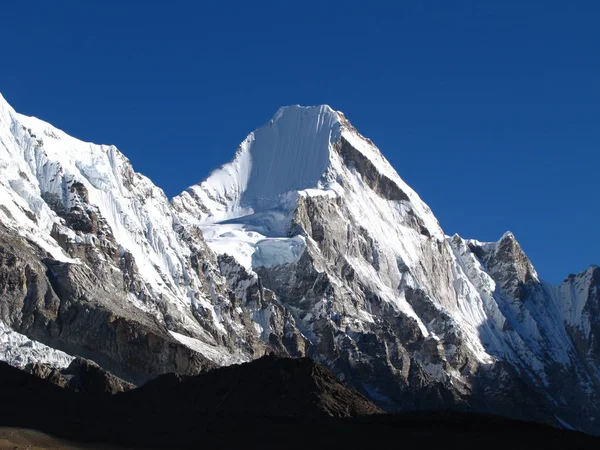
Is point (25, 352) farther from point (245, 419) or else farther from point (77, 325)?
point (245, 419)

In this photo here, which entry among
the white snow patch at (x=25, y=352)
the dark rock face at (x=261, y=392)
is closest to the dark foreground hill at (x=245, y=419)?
the dark rock face at (x=261, y=392)

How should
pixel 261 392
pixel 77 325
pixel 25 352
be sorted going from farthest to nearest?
pixel 77 325 < pixel 25 352 < pixel 261 392

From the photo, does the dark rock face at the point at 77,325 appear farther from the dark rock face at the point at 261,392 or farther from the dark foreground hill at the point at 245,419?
the dark foreground hill at the point at 245,419

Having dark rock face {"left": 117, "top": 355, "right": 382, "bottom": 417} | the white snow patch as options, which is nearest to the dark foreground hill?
dark rock face {"left": 117, "top": 355, "right": 382, "bottom": 417}

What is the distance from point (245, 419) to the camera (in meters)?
131

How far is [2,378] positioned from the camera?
13800 cm

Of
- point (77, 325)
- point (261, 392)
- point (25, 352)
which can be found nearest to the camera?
point (261, 392)

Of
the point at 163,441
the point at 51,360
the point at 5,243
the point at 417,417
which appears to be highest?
the point at 5,243

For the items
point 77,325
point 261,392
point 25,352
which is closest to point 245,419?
point 261,392

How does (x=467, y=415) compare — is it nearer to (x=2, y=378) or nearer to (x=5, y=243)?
(x=2, y=378)

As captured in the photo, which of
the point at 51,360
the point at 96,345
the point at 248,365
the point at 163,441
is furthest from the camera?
the point at 96,345

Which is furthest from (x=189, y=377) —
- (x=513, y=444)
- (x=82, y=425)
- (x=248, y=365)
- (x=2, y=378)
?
(x=513, y=444)

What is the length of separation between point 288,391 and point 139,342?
54080mm

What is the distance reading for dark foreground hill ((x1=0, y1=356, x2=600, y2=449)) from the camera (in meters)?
121
